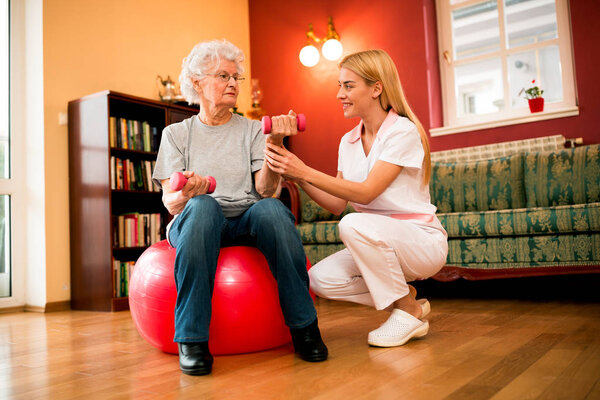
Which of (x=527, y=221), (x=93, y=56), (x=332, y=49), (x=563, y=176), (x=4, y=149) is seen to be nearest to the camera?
(x=527, y=221)

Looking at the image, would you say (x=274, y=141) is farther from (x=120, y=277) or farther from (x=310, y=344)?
(x=120, y=277)

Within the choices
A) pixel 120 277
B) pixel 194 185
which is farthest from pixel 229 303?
pixel 120 277

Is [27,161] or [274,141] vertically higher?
[27,161]

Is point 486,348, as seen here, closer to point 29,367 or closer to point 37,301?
point 29,367

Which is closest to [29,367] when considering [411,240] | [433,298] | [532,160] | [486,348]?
[411,240]

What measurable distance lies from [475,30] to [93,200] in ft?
10.8

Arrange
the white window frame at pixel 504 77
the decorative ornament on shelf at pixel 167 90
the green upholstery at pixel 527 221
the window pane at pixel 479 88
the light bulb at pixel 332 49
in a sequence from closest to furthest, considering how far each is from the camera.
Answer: the green upholstery at pixel 527 221, the white window frame at pixel 504 77, the decorative ornament on shelf at pixel 167 90, the window pane at pixel 479 88, the light bulb at pixel 332 49

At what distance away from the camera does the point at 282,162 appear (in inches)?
62.0

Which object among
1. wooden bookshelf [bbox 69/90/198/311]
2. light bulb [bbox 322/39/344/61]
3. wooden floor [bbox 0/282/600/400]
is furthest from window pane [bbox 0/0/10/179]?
light bulb [bbox 322/39/344/61]

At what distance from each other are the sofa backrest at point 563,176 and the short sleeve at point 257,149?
2186 mm

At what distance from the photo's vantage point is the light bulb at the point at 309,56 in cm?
470

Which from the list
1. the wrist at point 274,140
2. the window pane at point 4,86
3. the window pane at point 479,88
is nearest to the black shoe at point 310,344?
the wrist at point 274,140

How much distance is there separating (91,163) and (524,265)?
2.75m

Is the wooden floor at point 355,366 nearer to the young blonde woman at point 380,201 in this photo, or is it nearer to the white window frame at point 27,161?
the young blonde woman at point 380,201
